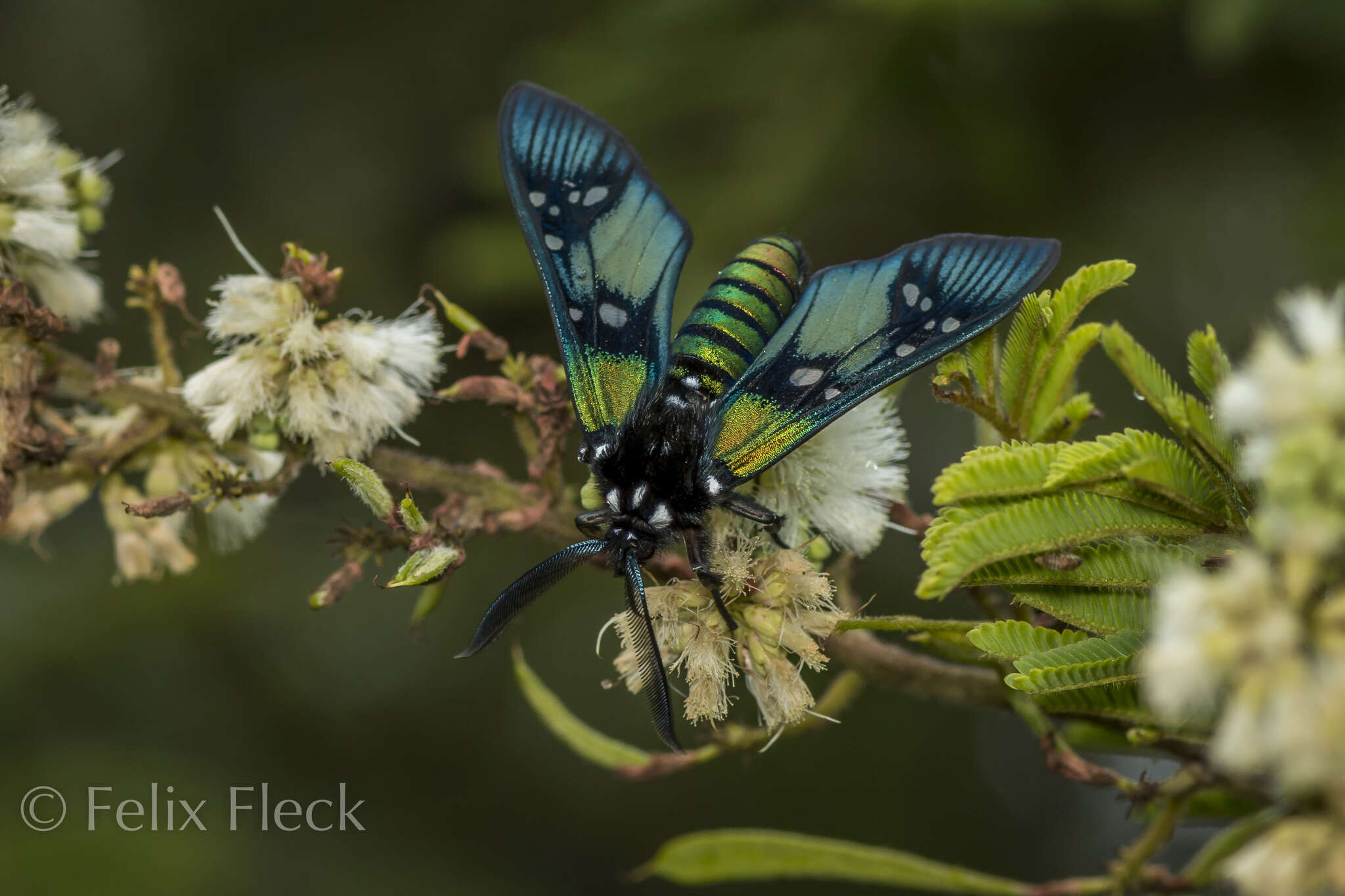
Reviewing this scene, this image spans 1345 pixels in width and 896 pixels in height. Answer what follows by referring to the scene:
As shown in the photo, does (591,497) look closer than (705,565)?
No

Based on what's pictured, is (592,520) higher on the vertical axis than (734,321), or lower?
lower

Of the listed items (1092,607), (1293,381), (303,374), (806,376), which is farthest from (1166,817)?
(303,374)

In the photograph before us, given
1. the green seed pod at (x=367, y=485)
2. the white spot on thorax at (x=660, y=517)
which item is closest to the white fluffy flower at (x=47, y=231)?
the green seed pod at (x=367, y=485)

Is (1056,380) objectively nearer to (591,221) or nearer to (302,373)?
(591,221)

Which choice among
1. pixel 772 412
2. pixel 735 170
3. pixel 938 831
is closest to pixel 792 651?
pixel 772 412

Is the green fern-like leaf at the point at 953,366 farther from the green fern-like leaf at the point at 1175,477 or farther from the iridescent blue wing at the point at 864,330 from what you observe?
the green fern-like leaf at the point at 1175,477

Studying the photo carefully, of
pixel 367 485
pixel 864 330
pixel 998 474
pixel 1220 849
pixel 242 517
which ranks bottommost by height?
pixel 1220 849

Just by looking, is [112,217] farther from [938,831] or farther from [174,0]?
[938,831]

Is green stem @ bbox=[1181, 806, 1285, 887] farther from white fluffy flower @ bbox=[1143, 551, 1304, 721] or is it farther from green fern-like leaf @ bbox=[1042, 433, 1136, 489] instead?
white fluffy flower @ bbox=[1143, 551, 1304, 721]

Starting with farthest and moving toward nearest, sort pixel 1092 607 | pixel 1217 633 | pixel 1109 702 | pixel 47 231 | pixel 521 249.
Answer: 1. pixel 521 249
2. pixel 47 231
3. pixel 1109 702
4. pixel 1092 607
5. pixel 1217 633
